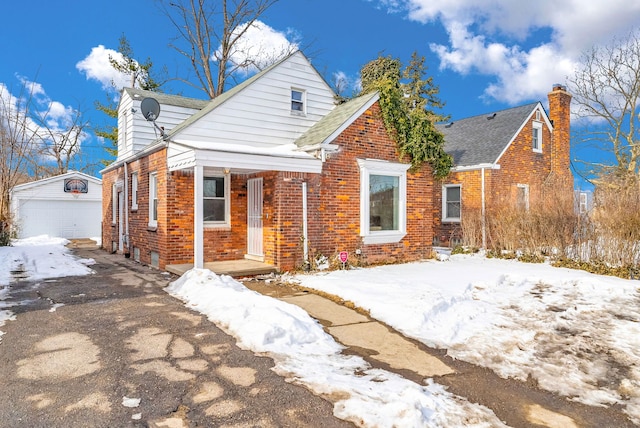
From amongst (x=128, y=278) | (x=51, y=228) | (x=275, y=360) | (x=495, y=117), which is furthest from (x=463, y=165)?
(x=51, y=228)

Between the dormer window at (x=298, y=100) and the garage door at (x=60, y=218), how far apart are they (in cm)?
1549

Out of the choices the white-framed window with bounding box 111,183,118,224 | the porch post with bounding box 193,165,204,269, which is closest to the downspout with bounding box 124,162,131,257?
the white-framed window with bounding box 111,183,118,224

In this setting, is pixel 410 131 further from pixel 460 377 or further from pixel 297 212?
pixel 460 377

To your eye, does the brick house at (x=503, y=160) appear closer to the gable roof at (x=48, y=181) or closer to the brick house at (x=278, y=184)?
the brick house at (x=278, y=184)

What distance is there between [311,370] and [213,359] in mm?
1023

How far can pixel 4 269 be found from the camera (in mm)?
9852

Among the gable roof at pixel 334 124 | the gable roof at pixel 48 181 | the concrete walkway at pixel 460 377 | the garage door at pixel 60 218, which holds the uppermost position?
the gable roof at pixel 334 124

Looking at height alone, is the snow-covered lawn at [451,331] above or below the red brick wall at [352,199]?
below

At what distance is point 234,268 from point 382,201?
4285mm

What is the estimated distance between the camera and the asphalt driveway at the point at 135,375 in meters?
2.91

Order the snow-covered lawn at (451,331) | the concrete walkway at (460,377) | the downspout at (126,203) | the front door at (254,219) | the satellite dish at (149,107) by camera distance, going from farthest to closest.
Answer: the downspout at (126,203), the satellite dish at (149,107), the front door at (254,219), the snow-covered lawn at (451,331), the concrete walkway at (460,377)

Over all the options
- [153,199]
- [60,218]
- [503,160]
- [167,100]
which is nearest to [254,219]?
[153,199]

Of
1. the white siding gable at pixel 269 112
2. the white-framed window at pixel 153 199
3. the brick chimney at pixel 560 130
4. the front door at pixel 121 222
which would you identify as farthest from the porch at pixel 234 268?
the brick chimney at pixel 560 130

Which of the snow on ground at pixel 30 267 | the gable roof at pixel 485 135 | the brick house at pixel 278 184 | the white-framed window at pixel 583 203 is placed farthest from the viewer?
the gable roof at pixel 485 135
